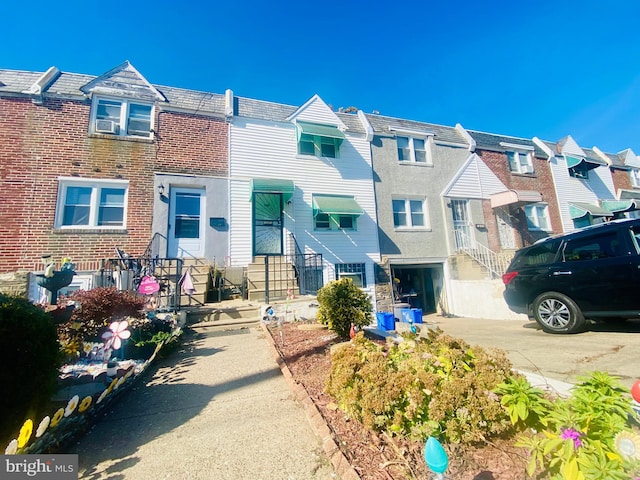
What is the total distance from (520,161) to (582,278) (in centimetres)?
1404

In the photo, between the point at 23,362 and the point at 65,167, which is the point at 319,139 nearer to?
the point at 65,167

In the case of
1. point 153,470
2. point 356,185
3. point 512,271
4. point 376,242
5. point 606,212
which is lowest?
point 153,470

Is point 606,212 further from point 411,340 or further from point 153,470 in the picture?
point 153,470

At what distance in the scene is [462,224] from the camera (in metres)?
13.7

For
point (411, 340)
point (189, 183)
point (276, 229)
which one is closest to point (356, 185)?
point (276, 229)

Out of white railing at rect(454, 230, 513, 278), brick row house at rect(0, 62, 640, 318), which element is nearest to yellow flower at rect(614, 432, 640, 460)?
brick row house at rect(0, 62, 640, 318)

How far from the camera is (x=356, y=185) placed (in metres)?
12.4

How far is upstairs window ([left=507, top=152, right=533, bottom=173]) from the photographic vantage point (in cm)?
1585

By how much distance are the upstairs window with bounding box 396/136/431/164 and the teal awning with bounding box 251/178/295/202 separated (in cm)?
636

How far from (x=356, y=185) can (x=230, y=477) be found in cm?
1154

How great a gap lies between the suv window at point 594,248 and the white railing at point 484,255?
4049 mm

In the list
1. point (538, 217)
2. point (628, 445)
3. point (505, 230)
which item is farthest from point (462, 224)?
point (628, 445)

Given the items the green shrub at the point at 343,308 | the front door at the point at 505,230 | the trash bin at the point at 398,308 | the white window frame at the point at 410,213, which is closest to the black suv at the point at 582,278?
the green shrub at the point at 343,308

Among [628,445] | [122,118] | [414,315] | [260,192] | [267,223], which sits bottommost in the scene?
A: [414,315]
